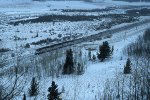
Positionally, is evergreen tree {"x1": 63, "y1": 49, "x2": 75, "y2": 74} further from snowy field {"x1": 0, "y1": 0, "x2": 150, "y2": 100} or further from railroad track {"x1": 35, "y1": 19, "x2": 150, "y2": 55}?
railroad track {"x1": 35, "y1": 19, "x2": 150, "y2": 55}

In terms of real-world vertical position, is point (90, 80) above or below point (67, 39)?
below

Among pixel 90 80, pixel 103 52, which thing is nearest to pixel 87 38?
pixel 103 52

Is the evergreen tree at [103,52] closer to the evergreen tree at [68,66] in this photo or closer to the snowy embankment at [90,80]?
the snowy embankment at [90,80]

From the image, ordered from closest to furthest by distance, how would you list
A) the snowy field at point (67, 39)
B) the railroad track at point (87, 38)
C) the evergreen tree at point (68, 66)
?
the snowy field at point (67, 39) < the evergreen tree at point (68, 66) < the railroad track at point (87, 38)

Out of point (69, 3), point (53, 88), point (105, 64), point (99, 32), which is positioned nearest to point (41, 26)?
point (99, 32)

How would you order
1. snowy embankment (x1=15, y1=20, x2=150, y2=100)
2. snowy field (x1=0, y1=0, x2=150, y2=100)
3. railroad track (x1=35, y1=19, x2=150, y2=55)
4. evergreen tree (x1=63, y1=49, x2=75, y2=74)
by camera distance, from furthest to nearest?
railroad track (x1=35, y1=19, x2=150, y2=55) < evergreen tree (x1=63, y1=49, x2=75, y2=74) < snowy field (x1=0, y1=0, x2=150, y2=100) < snowy embankment (x1=15, y1=20, x2=150, y2=100)

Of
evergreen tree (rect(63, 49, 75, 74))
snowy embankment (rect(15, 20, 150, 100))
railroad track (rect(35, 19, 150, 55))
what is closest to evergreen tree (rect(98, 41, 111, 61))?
snowy embankment (rect(15, 20, 150, 100))

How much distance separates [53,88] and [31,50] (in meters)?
22.5

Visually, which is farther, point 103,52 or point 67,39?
point 67,39

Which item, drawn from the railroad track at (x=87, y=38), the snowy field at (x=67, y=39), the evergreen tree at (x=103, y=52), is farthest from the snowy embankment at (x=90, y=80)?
the railroad track at (x=87, y=38)

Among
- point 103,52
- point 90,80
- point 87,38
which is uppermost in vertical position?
point 103,52

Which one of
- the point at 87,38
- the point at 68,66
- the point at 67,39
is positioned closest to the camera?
the point at 68,66

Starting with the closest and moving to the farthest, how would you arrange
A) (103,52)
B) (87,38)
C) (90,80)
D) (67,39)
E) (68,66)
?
(90,80), (68,66), (103,52), (67,39), (87,38)

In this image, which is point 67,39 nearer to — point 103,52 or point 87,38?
point 87,38
